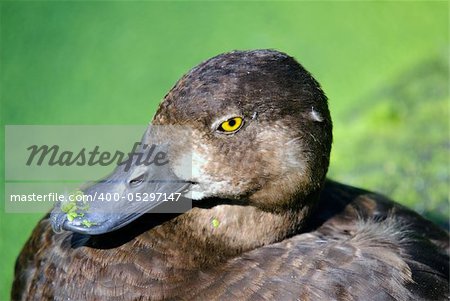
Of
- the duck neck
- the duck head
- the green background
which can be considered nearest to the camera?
the duck head

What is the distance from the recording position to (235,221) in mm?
1960

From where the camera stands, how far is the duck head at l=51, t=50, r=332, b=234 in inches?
70.5

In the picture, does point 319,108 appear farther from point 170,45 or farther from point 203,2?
point 203,2

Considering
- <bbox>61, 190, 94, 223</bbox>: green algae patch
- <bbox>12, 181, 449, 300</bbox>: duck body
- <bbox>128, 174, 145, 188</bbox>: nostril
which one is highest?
<bbox>128, 174, 145, 188</bbox>: nostril

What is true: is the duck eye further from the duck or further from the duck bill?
the duck bill

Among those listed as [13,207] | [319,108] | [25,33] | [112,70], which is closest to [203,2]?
[112,70]

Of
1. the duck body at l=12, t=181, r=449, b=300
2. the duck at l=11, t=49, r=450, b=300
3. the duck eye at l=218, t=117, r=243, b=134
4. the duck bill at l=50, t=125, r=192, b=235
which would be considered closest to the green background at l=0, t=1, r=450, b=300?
the duck body at l=12, t=181, r=449, b=300

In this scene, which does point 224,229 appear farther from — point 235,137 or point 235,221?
point 235,137

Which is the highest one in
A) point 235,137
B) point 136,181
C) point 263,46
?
point 263,46

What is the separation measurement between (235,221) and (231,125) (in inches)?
12.0

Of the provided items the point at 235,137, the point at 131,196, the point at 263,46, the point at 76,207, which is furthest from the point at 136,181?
the point at 263,46

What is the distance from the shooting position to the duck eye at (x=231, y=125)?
1.79m

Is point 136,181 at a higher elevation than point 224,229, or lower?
higher

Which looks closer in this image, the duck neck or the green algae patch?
the green algae patch
